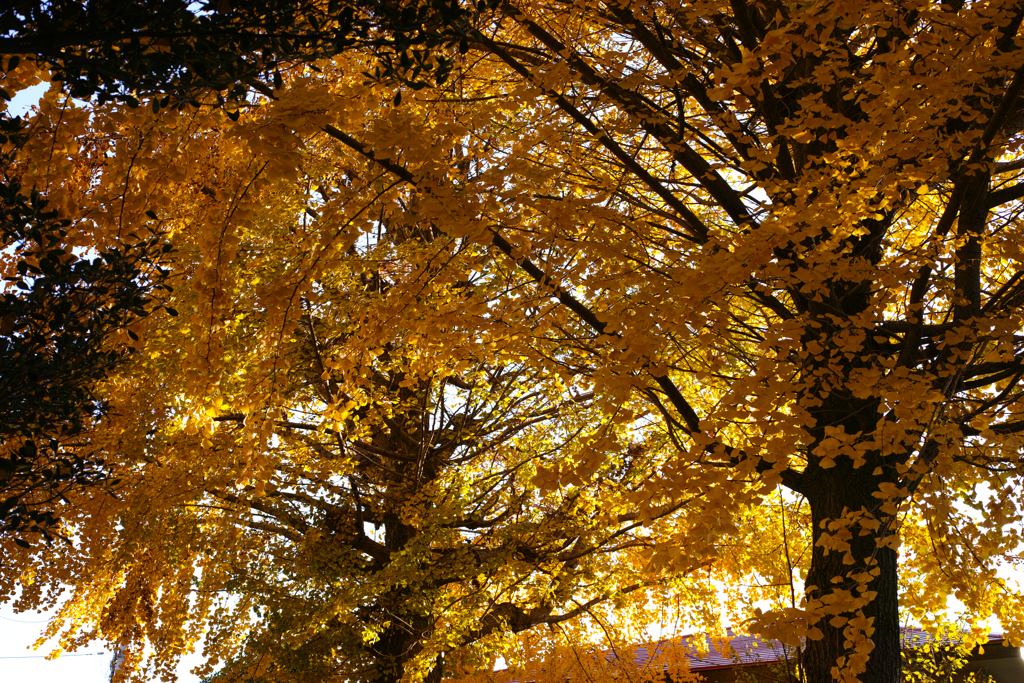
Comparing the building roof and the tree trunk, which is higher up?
the tree trunk

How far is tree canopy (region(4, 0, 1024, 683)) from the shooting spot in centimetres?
278

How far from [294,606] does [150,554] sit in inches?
76.7

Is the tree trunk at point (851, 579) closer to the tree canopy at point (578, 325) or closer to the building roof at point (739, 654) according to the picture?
the tree canopy at point (578, 325)

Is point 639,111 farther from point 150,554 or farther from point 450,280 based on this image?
point 150,554

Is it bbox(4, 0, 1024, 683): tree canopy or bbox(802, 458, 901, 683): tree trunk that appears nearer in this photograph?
bbox(4, 0, 1024, 683): tree canopy

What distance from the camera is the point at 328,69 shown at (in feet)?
12.8

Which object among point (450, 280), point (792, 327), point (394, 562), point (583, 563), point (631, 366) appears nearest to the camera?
point (631, 366)

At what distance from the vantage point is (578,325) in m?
6.13

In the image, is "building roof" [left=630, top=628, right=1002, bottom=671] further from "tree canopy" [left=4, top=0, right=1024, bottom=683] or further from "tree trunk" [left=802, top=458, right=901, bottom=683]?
"tree trunk" [left=802, top=458, right=901, bottom=683]

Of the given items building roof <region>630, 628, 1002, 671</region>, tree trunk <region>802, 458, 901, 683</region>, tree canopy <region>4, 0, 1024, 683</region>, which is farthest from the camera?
building roof <region>630, 628, 1002, 671</region>

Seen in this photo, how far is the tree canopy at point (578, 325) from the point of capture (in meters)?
2.78

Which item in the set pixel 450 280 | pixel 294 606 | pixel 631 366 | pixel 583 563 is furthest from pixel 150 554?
pixel 631 366

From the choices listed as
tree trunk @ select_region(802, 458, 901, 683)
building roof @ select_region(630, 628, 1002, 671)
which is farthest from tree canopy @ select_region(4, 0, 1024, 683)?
building roof @ select_region(630, 628, 1002, 671)

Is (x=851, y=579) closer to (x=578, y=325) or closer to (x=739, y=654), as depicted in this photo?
A: (x=578, y=325)
